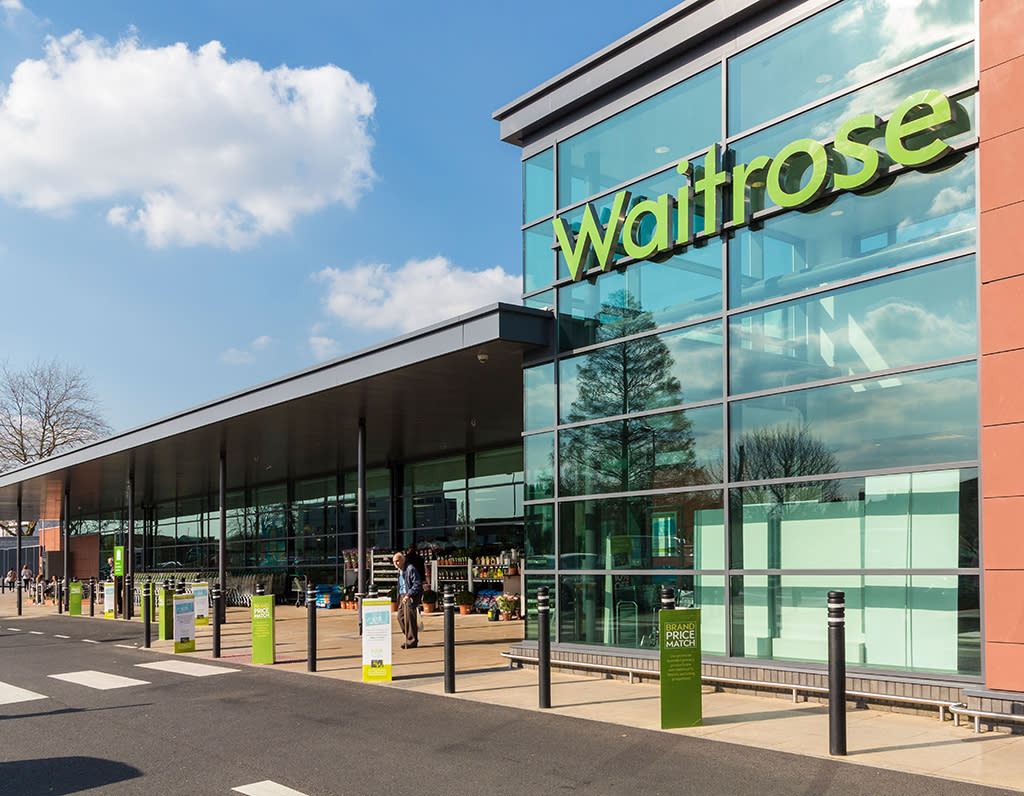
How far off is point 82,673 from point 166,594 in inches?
190

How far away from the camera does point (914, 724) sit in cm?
918

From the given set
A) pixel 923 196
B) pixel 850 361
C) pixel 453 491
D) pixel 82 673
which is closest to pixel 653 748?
pixel 850 361

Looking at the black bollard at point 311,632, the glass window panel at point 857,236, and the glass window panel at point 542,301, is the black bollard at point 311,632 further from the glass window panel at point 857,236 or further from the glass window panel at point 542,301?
the glass window panel at point 857,236

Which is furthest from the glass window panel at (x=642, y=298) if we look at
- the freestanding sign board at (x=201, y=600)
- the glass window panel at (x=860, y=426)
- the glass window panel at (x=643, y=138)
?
the freestanding sign board at (x=201, y=600)

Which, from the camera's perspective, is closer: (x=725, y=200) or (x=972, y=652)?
(x=972, y=652)

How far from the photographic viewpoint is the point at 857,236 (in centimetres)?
1052

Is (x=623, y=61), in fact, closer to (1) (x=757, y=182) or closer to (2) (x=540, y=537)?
(1) (x=757, y=182)

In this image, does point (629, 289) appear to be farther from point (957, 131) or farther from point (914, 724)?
point (914, 724)

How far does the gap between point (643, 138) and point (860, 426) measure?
5.07 m

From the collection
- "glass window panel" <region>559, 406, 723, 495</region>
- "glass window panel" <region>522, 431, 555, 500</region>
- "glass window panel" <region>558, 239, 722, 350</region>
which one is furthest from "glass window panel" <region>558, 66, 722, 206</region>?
"glass window panel" <region>522, 431, 555, 500</region>

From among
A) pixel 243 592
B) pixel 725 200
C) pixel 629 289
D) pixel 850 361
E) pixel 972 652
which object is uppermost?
pixel 725 200

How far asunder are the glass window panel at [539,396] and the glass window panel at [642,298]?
546 mm

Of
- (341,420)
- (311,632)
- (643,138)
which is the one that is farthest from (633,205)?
(341,420)

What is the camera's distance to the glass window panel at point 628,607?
11.8m
